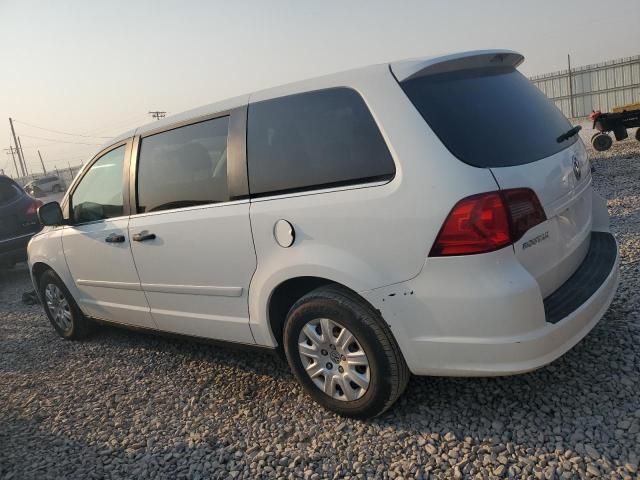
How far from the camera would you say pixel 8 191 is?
8.06 meters

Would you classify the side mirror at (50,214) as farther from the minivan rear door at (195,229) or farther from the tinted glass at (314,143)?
the tinted glass at (314,143)

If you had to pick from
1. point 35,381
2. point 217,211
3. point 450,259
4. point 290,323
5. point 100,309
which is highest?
point 217,211

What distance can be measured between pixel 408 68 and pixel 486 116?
1.49ft

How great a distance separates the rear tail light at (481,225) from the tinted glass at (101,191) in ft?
8.39

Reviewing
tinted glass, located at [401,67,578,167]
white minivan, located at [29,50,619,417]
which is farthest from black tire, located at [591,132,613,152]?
tinted glass, located at [401,67,578,167]

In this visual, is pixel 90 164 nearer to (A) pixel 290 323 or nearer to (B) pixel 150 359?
(B) pixel 150 359

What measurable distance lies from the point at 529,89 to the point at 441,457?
2075 millimetres

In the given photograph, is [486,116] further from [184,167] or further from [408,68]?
[184,167]

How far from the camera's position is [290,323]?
278 centimetres

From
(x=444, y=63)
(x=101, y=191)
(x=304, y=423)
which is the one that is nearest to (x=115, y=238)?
(x=101, y=191)

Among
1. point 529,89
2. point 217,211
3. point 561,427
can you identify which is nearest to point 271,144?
point 217,211

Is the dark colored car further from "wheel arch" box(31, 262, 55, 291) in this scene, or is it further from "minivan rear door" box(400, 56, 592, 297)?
"minivan rear door" box(400, 56, 592, 297)

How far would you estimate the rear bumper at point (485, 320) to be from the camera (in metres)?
2.17

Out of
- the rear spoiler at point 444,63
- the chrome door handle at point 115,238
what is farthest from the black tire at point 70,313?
the rear spoiler at point 444,63
